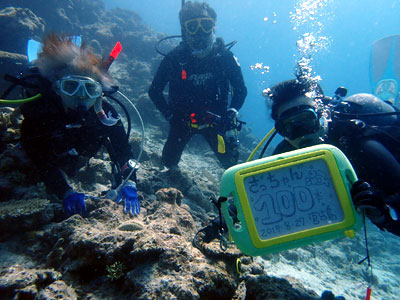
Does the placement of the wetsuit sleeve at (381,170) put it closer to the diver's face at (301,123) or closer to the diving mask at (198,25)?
the diver's face at (301,123)

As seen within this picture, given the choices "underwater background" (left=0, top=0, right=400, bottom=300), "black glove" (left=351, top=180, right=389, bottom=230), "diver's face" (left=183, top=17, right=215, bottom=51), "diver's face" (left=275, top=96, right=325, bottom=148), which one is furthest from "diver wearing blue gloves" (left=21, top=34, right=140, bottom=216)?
"diver's face" (left=183, top=17, right=215, bottom=51)

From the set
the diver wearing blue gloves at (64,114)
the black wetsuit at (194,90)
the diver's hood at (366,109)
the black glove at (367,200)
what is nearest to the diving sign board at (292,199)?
the black glove at (367,200)

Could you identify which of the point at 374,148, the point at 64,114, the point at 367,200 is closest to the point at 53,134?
the point at 64,114

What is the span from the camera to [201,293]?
5.78ft

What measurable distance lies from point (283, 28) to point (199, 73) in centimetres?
9257

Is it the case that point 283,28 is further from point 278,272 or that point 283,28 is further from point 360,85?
point 278,272

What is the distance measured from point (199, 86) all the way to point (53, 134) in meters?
3.77

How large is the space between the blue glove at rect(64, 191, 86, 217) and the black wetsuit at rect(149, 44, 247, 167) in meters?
3.39

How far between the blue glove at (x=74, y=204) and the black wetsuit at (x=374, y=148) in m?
3.23

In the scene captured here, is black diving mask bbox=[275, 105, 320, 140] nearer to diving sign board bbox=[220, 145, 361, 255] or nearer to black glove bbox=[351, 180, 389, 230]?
diving sign board bbox=[220, 145, 361, 255]

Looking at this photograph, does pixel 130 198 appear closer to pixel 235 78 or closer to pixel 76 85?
pixel 76 85

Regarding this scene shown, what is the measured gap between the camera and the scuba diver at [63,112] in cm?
302

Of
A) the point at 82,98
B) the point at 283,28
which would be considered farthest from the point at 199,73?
the point at 283,28

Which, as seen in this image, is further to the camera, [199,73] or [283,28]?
[283,28]
